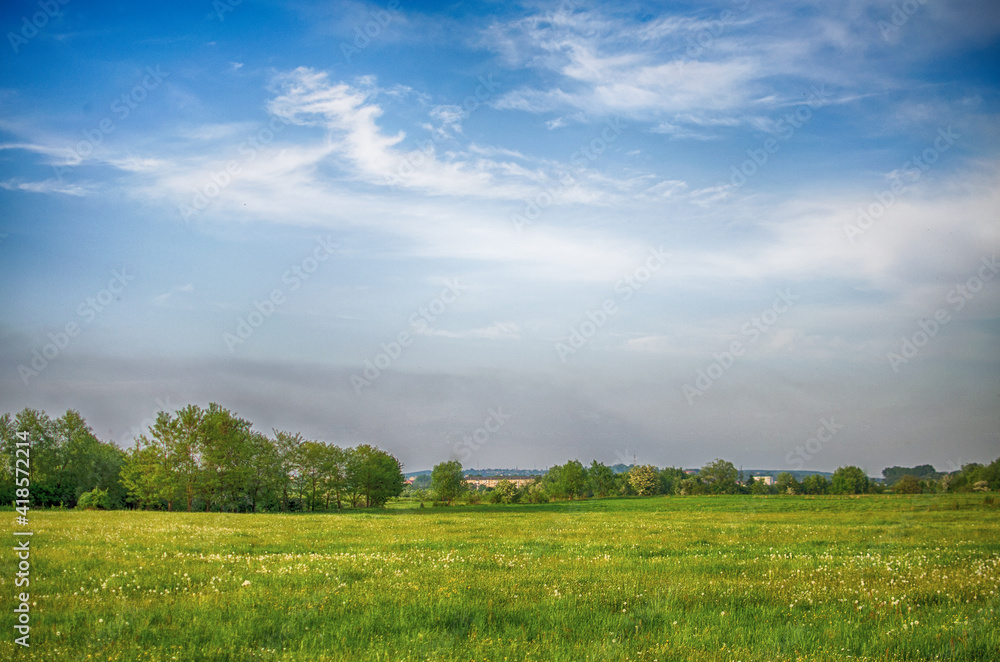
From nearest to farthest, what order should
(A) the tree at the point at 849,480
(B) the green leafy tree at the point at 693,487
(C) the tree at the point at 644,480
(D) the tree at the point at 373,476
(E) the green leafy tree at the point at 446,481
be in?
(D) the tree at the point at 373,476
(E) the green leafy tree at the point at 446,481
(A) the tree at the point at 849,480
(B) the green leafy tree at the point at 693,487
(C) the tree at the point at 644,480

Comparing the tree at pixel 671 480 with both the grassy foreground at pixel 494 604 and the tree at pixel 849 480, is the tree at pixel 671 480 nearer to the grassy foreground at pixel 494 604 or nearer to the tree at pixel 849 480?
the tree at pixel 849 480

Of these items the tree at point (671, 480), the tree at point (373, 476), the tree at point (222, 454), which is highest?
the tree at point (222, 454)

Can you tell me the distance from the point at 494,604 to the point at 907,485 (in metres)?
109

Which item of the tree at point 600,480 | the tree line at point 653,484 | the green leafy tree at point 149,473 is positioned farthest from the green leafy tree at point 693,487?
the green leafy tree at point 149,473

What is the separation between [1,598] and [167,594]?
231 cm

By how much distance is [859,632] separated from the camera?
8.39m

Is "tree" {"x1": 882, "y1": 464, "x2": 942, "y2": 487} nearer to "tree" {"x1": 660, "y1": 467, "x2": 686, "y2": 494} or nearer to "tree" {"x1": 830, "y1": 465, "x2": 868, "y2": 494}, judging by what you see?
"tree" {"x1": 830, "y1": 465, "x2": 868, "y2": 494}

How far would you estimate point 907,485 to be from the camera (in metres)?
92.4

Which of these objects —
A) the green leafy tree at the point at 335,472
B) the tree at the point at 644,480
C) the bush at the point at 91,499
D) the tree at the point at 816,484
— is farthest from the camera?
the tree at the point at 644,480

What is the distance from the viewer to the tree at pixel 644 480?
454 ft

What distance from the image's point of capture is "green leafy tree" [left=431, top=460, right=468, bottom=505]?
103000 millimetres

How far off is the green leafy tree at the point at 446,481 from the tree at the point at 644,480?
5520 centimetres

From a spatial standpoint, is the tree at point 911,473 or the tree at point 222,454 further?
the tree at point 911,473

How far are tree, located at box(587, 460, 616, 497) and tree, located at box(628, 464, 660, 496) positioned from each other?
206 inches
